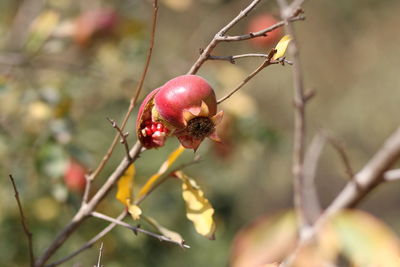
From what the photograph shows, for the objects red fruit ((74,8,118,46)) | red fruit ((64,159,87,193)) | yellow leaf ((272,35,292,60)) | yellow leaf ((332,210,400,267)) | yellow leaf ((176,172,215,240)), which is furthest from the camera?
red fruit ((74,8,118,46))

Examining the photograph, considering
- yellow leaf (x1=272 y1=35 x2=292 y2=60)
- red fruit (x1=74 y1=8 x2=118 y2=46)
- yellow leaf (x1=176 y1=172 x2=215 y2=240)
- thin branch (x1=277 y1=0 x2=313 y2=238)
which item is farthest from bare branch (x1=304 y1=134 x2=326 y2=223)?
red fruit (x1=74 y1=8 x2=118 y2=46)

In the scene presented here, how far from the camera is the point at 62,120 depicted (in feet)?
5.10

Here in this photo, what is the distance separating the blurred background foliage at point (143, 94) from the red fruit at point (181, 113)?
599 mm

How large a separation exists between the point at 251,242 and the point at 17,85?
44.0 inches

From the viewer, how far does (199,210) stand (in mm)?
896

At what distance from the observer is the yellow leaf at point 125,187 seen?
0.93 meters

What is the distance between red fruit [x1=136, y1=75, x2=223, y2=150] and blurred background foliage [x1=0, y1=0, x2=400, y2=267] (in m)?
0.60

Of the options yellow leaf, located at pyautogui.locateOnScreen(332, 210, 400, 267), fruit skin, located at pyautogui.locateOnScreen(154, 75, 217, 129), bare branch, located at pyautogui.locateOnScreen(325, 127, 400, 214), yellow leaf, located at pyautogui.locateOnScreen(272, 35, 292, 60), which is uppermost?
yellow leaf, located at pyautogui.locateOnScreen(272, 35, 292, 60)

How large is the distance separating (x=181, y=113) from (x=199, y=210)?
18 centimetres

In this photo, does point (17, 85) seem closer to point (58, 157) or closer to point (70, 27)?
point (70, 27)

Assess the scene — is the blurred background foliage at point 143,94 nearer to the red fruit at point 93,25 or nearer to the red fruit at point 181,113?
the red fruit at point 93,25

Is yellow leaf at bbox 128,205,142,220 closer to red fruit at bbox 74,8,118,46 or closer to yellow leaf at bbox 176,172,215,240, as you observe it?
yellow leaf at bbox 176,172,215,240

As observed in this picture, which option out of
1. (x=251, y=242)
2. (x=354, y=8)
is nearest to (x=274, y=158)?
(x=354, y=8)

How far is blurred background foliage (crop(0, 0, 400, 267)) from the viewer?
1.68 metres
